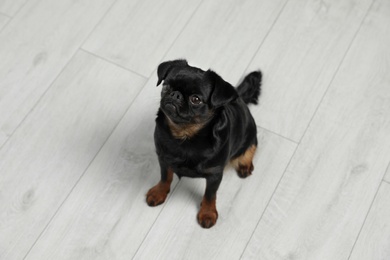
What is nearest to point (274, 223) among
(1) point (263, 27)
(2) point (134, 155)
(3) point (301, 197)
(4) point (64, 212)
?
(3) point (301, 197)

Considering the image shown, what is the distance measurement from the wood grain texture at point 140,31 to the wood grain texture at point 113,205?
1.08ft

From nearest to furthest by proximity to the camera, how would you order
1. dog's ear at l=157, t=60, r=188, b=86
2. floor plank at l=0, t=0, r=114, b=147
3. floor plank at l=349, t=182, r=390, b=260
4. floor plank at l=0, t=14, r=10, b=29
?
dog's ear at l=157, t=60, r=188, b=86 → floor plank at l=349, t=182, r=390, b=260 → floor plank at l=0, t=0, r=114, b=147 → floor plank at l=0, t=14, r=10, b=29

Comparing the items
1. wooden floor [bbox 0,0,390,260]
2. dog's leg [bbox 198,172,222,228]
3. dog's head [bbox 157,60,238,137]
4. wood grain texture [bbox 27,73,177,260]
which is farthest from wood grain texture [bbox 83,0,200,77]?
dog's head [bbox 157,60,238,137]

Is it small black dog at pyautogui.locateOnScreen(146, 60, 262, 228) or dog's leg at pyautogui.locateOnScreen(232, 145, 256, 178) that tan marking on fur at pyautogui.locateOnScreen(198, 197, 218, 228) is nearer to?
small black dog at pyautogui.locateOnScreen(146, 60, 262, 228)

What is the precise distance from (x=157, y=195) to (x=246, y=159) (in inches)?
16.0

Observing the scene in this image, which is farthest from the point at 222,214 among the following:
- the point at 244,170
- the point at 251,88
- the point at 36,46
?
the point at 36,46

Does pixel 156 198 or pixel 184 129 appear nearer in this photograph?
pixel 184 129

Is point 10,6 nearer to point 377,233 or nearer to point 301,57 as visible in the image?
point 301,57

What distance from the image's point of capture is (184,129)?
1.89 m

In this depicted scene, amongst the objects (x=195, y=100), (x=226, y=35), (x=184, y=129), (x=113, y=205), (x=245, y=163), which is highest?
(x=195, y=100)

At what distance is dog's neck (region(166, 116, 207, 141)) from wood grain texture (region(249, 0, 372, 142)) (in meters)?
0.67

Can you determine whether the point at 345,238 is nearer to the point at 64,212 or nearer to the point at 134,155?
the point at 134,155

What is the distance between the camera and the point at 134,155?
2.43 meters

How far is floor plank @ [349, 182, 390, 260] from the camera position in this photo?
220 cm
